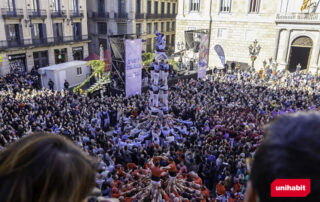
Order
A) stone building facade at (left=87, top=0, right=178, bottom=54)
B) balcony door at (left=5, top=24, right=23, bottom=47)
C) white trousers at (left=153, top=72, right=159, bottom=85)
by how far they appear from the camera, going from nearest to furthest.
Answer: white trousers at (left=153, top=72, right=159, bottom=85), balcony door at (left=5, top=24, right=23, bottom=47), stone building facade at (left=87, top=0, right=178, bottom=54)

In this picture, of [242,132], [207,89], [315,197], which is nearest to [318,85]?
[207,89]

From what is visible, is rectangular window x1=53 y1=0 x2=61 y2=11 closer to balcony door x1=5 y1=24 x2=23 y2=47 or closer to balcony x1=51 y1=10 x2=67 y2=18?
balcony x1=51 y1=10 x2=67 y2=18

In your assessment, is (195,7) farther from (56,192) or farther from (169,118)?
(56,192)

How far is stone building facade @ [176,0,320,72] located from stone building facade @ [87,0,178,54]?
5863mm

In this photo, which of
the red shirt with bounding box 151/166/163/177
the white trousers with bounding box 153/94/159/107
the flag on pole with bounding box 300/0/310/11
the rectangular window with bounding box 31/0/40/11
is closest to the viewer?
the red shirt with bounding box 151/166/163/177

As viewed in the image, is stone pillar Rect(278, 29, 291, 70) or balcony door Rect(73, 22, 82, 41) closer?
stone pillar Rect(278, 29, 291, 70)

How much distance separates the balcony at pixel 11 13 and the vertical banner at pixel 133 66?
14740 mm

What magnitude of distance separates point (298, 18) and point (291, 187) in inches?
1223

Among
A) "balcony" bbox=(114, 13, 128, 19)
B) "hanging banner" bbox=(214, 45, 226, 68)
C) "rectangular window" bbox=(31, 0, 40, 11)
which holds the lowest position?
"hanging banner" bbox=(214, 45, 226, 68)

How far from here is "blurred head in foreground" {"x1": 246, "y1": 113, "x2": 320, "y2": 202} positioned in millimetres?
954

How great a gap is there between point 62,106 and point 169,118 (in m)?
6.45

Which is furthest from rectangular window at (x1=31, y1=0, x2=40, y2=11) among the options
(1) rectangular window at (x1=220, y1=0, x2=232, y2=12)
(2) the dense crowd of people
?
(1) rectangular window at (x1=220, y1=0, x2=232, y2=12)

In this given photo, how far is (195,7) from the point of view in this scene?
33625 millimetres

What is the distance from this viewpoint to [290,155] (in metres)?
0.97
